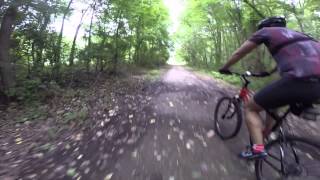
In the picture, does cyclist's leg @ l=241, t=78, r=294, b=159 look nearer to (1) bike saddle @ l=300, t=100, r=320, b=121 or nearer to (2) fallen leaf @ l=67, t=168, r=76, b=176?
(1) bike saddle @ l=300, t=100, r=320, b=121

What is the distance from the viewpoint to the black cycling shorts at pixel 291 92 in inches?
127

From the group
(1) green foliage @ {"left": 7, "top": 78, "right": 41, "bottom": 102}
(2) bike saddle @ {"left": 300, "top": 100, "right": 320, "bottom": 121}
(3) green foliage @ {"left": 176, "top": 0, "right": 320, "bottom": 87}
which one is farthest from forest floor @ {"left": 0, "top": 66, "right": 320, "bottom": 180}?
(3) green foliage @ {"left": 176, "top": 0, "right": 320, "bottom": 87}

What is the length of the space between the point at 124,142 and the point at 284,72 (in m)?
3.34

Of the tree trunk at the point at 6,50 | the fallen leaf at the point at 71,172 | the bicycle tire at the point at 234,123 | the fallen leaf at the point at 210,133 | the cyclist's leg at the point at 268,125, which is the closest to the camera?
the cyclist's leg at the point at 268,125

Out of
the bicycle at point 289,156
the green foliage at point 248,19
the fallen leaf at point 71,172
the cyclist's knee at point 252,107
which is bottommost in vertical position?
the fallen leaf at point 71,172

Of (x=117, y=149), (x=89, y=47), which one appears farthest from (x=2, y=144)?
(x=89, y=47)

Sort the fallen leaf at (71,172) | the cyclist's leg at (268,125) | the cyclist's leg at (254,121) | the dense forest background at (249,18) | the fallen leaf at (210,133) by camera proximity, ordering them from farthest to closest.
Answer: the dense forest background at (249,18) → the fallen leaf at (210,133) → the fallen leaf at (71,172) → the cyclist's leg at (268,125) → the cyclist's leg at (254,121)

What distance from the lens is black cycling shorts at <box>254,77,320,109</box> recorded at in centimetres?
322

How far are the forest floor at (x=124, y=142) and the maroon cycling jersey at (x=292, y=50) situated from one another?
166 centimetres

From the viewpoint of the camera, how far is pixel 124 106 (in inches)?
346

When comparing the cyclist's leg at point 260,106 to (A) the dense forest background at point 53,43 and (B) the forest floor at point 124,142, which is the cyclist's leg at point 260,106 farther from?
(A) the dense forest background at point 53,43

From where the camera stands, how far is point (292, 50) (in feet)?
10.9

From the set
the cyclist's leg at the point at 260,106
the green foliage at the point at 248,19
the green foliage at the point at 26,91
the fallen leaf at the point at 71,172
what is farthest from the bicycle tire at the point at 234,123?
the green foliage at the point at 248,19

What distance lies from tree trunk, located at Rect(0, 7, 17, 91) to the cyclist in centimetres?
897
